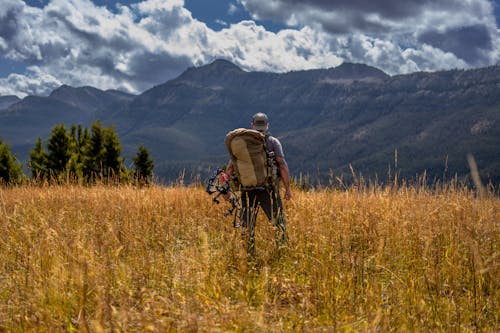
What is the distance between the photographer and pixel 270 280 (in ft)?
15.2

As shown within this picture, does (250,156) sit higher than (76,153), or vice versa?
(76,153)

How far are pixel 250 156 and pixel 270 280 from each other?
7.60ft

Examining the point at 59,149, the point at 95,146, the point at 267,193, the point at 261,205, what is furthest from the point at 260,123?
the point at 95,146

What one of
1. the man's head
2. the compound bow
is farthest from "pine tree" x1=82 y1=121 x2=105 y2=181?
the man's head

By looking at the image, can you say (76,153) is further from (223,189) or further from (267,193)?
(267,193)

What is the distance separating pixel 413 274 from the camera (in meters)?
4.77

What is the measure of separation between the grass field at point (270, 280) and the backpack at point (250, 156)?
848 mm

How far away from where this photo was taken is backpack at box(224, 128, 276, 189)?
21.0 feet

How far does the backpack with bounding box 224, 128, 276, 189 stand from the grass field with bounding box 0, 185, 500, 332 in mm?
848

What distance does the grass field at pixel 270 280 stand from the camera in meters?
3.40

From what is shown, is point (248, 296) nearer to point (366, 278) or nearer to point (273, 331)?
point (273, 331)

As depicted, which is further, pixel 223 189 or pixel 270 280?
pixel 223 189

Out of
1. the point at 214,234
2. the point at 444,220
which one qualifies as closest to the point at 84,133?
the point at 214,234

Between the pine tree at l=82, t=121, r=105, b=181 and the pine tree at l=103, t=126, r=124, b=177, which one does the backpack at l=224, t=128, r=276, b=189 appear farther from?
the pine tree at l=103, t=126, r=124, b=177
